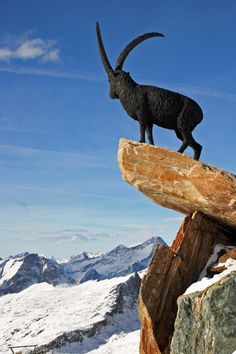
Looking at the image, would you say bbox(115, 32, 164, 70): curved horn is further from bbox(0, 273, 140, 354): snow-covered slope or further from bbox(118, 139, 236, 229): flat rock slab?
bbox(0, 273, 140, 354): snow-covered slope

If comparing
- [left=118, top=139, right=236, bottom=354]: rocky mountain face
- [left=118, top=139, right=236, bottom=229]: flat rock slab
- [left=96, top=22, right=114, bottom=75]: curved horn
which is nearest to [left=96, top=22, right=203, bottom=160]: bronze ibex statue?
[left=96, top=22, right=114, bottom=75]: curved horn

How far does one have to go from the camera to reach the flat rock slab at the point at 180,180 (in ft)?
61.3

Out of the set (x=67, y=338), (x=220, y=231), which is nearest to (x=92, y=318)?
(x=67, y=338)

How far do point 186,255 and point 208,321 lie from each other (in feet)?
12.1

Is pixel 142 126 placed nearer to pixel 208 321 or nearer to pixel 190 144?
pixel 190 144

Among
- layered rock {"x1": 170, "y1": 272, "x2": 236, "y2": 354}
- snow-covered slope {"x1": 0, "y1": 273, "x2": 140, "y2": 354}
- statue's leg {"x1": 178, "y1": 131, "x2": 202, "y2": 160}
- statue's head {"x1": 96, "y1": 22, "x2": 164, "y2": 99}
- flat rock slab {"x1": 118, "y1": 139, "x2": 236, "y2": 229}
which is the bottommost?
snow-covered slope {"x1": 0, "y1": 273, "x2": 140, "y2": 354}

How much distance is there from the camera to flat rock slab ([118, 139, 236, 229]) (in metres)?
18.7

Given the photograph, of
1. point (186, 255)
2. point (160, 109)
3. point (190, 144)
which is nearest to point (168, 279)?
point (186, 255)

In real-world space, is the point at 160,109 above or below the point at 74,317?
above

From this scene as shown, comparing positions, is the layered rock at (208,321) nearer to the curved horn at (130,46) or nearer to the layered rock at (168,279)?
the layered rock at (168,279)

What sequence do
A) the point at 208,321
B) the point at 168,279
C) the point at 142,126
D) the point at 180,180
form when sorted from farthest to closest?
1. the point at 142,126
2. the point at 180,180
3. the point at 168,279
4. the point at 208,321

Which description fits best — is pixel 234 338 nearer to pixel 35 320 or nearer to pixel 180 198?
pixel 180 198

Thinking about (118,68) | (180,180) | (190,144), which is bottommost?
(180,180)

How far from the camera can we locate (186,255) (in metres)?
19.8
